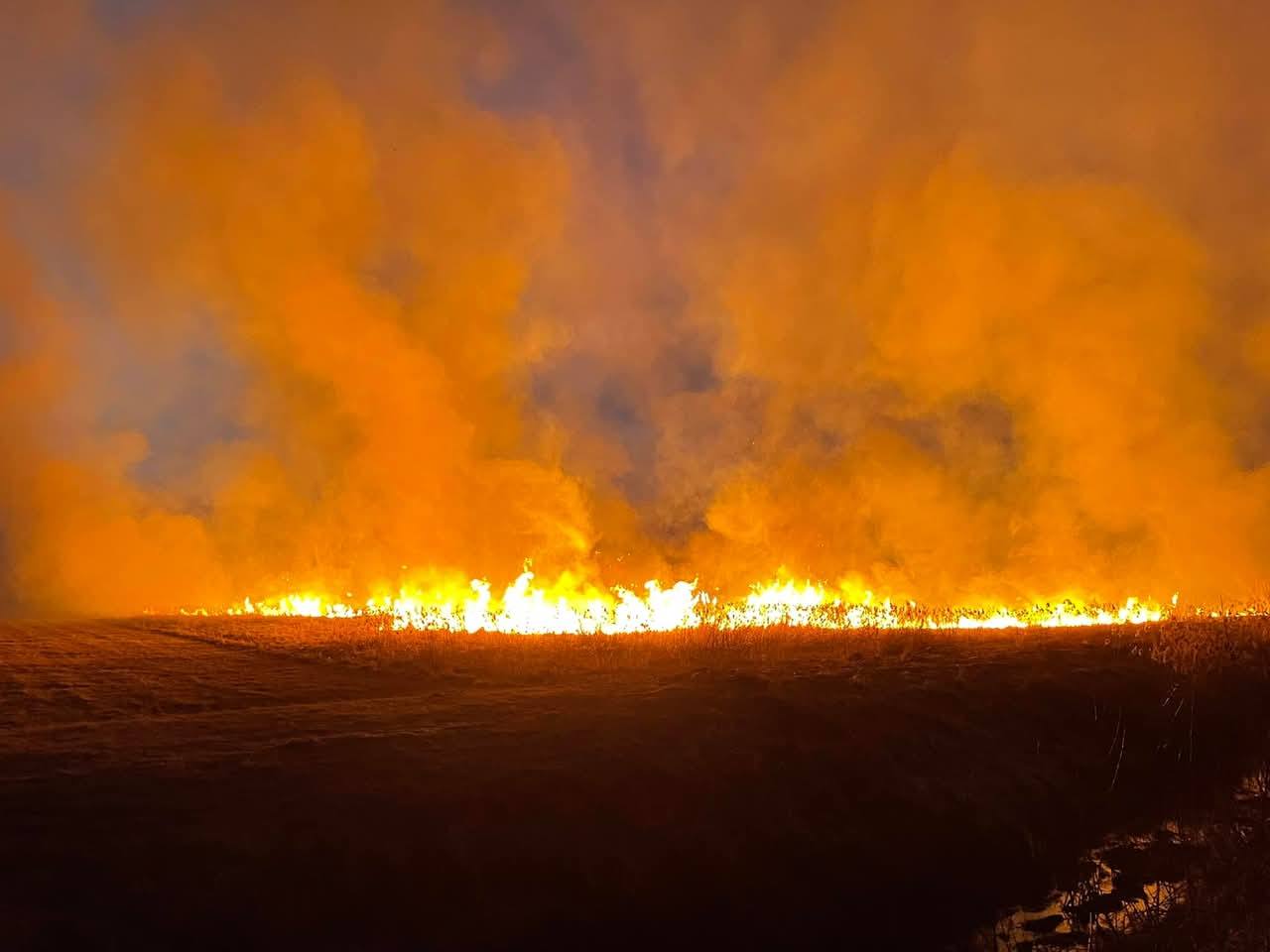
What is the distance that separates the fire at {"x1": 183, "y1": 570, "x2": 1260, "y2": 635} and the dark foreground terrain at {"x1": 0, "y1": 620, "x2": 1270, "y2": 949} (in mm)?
5741

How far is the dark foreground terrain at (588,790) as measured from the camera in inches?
378

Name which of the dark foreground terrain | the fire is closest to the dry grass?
the dark foreground terrain

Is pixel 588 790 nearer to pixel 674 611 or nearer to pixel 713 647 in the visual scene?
pixel 713 647

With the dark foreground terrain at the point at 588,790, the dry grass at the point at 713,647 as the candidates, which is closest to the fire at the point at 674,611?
the dry grass at the point at 713,647

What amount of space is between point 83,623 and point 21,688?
42.5 ft

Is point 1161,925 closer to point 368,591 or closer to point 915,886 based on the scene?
point 915,886

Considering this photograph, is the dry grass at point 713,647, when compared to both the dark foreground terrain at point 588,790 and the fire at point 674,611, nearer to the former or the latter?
the dark foreground terrain at point 588,790

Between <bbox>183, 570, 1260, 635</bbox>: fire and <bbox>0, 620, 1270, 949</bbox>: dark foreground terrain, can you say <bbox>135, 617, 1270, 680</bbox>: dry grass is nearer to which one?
<bbox>0, 620, 1270, 949</bbox>: dark foreground terrain

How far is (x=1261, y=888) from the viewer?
10.8 m

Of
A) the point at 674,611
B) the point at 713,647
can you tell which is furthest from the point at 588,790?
the point at 674,611

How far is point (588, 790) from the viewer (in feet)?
39.2

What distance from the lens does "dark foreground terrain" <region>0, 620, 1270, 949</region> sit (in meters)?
9.59

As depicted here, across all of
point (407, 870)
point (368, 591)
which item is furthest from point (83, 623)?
point (407, 870)

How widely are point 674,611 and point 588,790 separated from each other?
1470 centimetres
